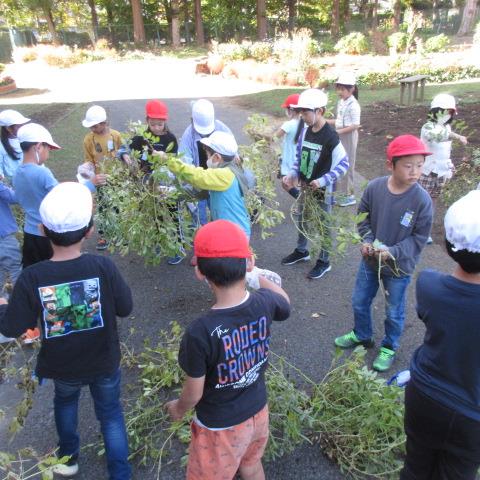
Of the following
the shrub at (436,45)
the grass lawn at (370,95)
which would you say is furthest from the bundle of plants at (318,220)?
the shrub at (436,45)

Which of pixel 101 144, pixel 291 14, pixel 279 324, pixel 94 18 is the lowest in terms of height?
pixel 279 324

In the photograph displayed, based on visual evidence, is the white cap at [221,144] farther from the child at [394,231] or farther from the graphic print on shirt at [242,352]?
the graphic print on shirt at [242,352]

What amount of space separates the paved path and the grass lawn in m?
8.40

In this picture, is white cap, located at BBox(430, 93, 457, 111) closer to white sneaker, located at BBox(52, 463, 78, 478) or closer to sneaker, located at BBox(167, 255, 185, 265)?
sneaker, located at BBox(167, 255, 185, 265)

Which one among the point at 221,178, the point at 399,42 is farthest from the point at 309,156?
the point at 399,42

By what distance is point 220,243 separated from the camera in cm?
188

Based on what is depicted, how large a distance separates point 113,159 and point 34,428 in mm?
2994

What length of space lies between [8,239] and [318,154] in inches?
123

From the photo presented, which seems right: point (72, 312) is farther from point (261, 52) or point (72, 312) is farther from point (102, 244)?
point (261, 52)

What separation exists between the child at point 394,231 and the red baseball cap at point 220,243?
5.30ft

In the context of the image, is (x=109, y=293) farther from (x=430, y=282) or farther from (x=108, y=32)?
(x=108, y=32)

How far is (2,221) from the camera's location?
394 cm

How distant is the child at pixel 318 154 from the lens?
4305 millimetres

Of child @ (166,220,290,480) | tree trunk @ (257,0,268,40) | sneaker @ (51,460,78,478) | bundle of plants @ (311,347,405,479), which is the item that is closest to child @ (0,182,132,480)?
sneaker @ (51,460,78,478)
